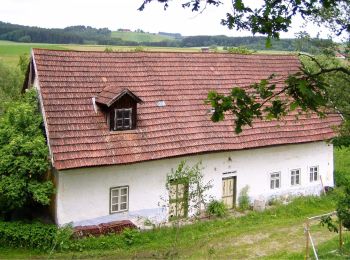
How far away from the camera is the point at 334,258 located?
11031 millimetres

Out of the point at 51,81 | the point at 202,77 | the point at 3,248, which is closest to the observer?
the point at 3,248

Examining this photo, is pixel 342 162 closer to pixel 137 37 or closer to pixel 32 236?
pixel 32 236

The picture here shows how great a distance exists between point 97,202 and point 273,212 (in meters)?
7.08

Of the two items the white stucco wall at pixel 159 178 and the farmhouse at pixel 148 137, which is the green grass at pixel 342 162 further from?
the white stucco wall at pixel 159 178

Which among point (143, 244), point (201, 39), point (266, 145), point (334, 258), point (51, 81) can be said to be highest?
point (201, 39)

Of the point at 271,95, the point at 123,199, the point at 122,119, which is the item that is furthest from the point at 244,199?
the point at 271,95

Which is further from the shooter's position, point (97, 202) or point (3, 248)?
point (97, 202)

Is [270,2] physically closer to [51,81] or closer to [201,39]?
[51,81]

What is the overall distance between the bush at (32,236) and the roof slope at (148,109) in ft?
6.71

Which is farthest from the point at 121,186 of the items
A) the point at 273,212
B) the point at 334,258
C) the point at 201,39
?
the point at 201,39

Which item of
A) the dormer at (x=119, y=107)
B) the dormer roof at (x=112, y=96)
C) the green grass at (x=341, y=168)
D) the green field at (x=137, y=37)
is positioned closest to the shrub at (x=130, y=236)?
the dormer at (x=119, y=107)

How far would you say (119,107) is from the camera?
53.3 ft

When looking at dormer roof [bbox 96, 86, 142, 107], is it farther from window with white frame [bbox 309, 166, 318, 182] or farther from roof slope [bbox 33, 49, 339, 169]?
window with white frame [bbox 309, 166, 318, 182]

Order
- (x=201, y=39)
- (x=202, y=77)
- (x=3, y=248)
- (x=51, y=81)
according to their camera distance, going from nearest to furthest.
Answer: (x=3, y=248), (x=51, y=81), (x=202, y=77), (x=201, y=39)
